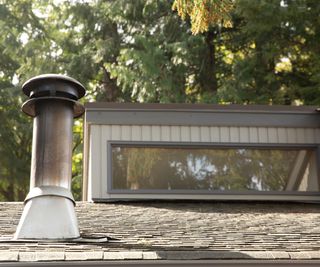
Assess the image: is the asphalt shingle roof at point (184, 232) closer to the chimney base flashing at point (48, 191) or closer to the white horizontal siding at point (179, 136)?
the chimney base flashing at point (48, 191)

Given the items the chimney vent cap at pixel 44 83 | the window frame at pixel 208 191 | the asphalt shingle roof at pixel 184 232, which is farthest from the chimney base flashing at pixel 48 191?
the window frame at pixel 208 191

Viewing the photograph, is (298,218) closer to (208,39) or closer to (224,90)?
(224,90)

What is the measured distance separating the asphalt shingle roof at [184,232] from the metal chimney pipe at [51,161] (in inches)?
11.3

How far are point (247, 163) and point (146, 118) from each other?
1.68 meters

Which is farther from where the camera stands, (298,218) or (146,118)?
(146,118)

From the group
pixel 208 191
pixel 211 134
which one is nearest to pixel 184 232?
pixel 208 191

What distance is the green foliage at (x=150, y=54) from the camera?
14.1 m

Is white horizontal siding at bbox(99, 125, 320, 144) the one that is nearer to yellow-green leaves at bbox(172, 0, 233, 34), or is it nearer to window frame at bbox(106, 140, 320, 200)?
window frame at bbox(106, 140, 320, 200)

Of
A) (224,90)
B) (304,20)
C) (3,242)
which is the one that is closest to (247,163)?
(3,242)

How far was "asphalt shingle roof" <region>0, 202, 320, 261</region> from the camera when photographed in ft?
13.9

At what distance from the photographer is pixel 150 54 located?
14.3 metres

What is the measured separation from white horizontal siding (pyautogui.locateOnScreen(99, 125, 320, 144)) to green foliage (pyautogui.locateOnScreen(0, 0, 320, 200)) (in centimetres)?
571

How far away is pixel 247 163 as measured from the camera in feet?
26.1

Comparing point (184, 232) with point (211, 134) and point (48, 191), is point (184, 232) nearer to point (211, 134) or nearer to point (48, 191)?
point (48, 191)
